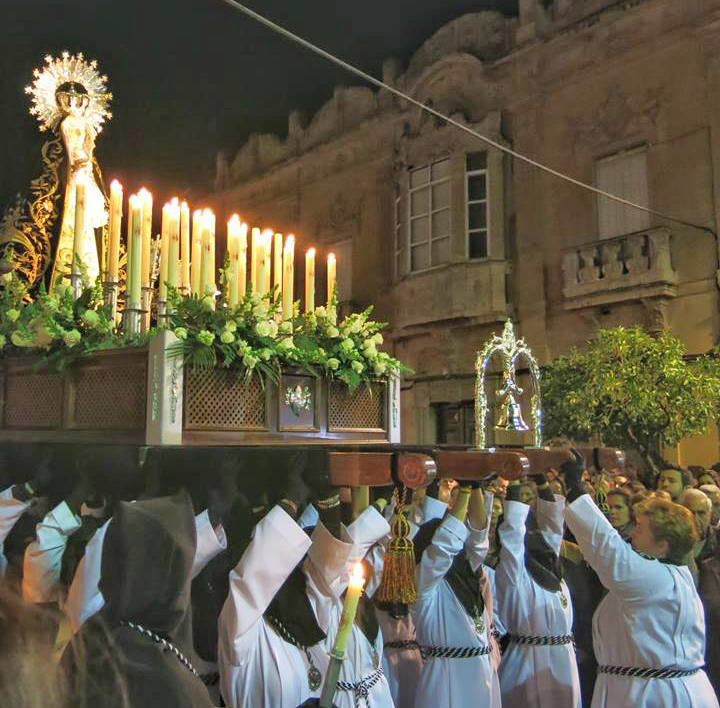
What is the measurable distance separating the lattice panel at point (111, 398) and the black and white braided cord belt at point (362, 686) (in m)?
1.39

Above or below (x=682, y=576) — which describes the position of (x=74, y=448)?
above

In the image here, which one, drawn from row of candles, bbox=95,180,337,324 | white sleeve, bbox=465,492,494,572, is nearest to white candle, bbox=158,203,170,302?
row of candles, bbox=95,180,337,324

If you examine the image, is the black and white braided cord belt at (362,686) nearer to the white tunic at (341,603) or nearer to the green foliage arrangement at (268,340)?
the white tunic at (341,603)

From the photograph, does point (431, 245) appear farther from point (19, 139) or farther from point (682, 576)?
point (682, 576)

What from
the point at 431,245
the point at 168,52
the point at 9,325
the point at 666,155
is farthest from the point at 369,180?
the point at 9,325

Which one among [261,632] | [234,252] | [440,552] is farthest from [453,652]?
[234,252]

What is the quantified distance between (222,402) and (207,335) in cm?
37

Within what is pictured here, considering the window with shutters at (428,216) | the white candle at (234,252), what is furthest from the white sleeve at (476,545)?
the window with shutters at (428,216)

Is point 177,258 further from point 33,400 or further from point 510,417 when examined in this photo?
point 510,417

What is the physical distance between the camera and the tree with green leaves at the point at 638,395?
335 inches

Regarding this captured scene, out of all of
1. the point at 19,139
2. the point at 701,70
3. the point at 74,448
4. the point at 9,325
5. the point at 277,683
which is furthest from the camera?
the point at 701,70

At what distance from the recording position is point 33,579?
304 cm

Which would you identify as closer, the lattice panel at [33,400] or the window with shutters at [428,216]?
the lattice panel at [33,400]

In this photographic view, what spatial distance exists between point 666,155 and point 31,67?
8.60 metres
